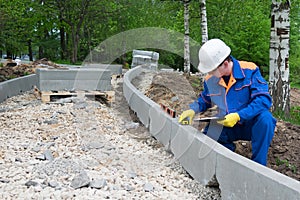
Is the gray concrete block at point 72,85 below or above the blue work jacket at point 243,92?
below

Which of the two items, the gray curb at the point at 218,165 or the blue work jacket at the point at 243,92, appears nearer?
the gray curb at the point at 218,165

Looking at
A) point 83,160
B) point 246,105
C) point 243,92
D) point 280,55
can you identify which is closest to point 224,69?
point 243,92

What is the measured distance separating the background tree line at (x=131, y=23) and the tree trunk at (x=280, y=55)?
31.2 feet

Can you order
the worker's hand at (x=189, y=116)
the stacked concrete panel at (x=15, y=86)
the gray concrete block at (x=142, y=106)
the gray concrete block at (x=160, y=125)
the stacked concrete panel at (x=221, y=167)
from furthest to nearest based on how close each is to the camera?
the stacked concrete panel at (x=15, y=86)
the gray concrete block at (x=142, y=106)
the gray concrete block at (x=160, y=125)
the worker's hand at (x=189, y=116)
the stacked concrete panel at (x=221, y=167)

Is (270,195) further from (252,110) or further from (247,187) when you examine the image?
(252,110)

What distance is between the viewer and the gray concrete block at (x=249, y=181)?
3346mm

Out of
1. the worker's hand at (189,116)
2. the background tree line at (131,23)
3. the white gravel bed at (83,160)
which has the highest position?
the background tree line at (131,23)

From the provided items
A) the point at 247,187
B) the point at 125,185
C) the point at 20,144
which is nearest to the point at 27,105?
the point at 20,144

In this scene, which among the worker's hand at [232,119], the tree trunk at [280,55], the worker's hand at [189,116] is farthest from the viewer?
the tree trunk at [280,55]

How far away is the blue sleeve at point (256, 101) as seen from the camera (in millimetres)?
4578

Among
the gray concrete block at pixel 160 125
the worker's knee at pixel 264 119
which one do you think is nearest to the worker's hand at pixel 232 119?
the worker's knee at pixel 264 119

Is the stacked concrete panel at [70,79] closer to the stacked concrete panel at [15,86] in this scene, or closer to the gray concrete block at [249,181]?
the stacked concrete panel at [15,86]

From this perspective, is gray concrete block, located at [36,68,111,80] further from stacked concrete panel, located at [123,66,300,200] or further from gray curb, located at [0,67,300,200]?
stacked concrete panel, located at [123,66,300,200]

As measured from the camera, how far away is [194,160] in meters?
5.15
